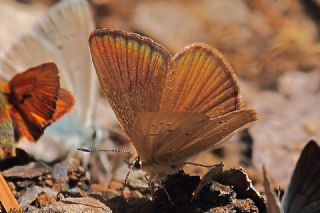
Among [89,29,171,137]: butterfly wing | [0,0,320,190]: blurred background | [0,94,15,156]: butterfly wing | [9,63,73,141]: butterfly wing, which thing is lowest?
[0,94,15,156]: butterfly wing

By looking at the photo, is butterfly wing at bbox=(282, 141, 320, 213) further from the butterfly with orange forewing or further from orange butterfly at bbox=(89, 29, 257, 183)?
the butterfly with orange forewing

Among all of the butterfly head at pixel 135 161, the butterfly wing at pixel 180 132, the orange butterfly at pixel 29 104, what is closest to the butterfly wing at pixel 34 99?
the orange butterfly at pixel 29 104

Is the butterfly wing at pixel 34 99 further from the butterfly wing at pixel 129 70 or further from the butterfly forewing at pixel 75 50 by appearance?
the butterfly forewing at pixel 75 50

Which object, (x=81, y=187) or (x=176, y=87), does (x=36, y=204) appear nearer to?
(x=81, y=187)

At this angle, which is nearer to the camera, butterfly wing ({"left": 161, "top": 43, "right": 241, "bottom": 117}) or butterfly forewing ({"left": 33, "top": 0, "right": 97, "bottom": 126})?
butterfly wing ({"left": 161, "top": 43, "right": 241, "bottom": 117})

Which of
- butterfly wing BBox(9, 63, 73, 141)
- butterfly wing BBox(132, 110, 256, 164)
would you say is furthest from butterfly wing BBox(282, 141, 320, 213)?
butterfly wing BBox(9, 63, 73, 141)

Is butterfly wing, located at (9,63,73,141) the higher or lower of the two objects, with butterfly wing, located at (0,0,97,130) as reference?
lower
